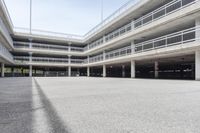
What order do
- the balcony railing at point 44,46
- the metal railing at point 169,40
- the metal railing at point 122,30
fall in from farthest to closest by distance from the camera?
the balcony railing at point 44,46 < the metal railing at point 122,30 < the metal railing at point 169,40

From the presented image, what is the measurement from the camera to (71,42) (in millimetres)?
48438

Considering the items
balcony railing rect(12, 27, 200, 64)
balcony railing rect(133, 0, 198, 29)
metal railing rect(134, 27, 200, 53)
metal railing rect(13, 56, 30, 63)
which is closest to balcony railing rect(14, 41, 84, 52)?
metal railing rect(13, 56, 30, 63)

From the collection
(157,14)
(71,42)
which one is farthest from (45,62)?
(157,14)

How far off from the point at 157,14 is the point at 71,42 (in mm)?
30764

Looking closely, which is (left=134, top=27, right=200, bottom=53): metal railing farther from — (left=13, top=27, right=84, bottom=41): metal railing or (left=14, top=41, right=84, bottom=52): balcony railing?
(left=14, top=41, right=84, bottom=52): balcony railing

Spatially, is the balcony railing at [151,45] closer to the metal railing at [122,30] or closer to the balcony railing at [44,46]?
the metal railing at [122,30]

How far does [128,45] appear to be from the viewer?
3219cm

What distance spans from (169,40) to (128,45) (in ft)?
41.4

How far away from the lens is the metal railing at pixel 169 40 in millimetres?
17591

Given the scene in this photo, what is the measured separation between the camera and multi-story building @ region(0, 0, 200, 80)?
59.4 feet

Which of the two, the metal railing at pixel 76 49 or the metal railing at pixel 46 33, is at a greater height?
the metal railing at pixel 46 33

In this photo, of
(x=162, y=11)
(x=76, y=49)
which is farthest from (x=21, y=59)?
(x=162, y=11)

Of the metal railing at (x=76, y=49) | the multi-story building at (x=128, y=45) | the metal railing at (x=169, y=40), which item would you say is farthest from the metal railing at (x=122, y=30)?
the metal railing at (x=76, y=49)

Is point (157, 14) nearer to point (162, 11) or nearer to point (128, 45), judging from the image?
point (162, 11)
